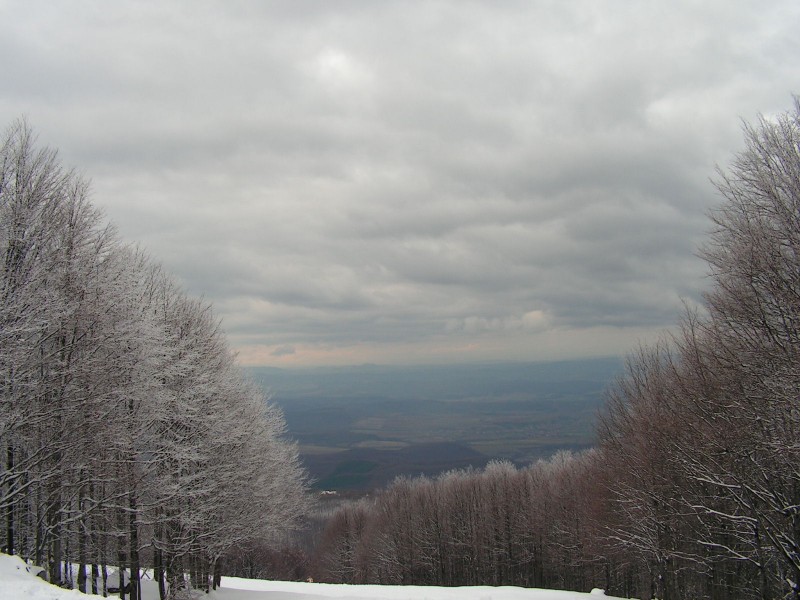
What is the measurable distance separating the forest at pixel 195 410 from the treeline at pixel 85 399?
7cm

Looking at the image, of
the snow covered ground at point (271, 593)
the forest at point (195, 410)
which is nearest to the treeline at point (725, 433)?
the forest at point (195, 410)

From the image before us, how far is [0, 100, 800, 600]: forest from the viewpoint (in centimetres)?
1292

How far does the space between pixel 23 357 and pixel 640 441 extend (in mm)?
21985

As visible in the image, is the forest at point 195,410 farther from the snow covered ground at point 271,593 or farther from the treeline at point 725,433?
the snow covered ground at point 271,593

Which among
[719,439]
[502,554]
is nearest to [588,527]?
[719,439]

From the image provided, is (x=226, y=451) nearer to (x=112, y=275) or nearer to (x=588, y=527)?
(x=112, y=275)

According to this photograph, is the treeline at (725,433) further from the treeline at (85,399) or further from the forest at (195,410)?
the treeline at (85,399)

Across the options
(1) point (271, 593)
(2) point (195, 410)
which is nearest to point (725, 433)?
(2) point (195, 410)

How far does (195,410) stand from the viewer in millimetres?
19891

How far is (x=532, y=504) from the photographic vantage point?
183 feet

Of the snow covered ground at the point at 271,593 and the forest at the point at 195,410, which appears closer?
the snow covered ground at the point at 271,593

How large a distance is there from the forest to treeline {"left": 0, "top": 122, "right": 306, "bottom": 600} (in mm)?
68

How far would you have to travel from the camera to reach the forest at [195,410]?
12.9 metres

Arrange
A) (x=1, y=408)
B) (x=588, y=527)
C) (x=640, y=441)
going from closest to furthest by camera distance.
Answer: (x=1, y=408), (x=640, y=441), (x=588, y=527)
